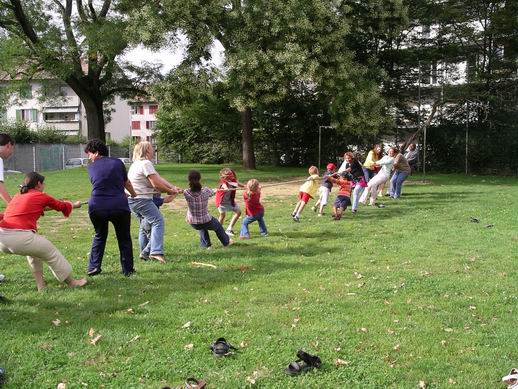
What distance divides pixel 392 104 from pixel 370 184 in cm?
1696

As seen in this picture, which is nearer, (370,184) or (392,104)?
(370,184)

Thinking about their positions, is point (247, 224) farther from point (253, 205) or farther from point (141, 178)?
point (141, 178)

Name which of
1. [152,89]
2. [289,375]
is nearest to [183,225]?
[289,375]

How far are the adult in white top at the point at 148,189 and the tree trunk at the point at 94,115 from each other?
24836mm

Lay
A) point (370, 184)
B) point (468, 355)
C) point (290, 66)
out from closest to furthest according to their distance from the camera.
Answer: point (468, 355), point (370, 184), point (290, 66)

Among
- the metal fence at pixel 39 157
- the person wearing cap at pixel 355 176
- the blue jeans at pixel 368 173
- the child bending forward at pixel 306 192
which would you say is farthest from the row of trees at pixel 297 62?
the child bending forward at pixel 306 192

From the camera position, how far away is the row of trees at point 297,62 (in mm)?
24031

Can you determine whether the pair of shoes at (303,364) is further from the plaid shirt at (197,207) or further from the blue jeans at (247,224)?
the blue jeans at (247,224)

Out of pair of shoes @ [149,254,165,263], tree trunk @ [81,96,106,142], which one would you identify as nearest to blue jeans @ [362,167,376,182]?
pair of shoes @ [149,254,165,263]

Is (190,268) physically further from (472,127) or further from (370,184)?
(472,127)

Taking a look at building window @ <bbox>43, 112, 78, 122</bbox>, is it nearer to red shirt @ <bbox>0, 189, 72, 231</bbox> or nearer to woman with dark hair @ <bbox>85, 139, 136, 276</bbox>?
woman with dark hair @ <bbox>85, 139, 136, 276</bbox>

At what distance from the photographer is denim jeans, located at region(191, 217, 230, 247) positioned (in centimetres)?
888

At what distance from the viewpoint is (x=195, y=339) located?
478cm

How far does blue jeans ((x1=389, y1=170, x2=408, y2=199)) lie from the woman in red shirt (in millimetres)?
11783
